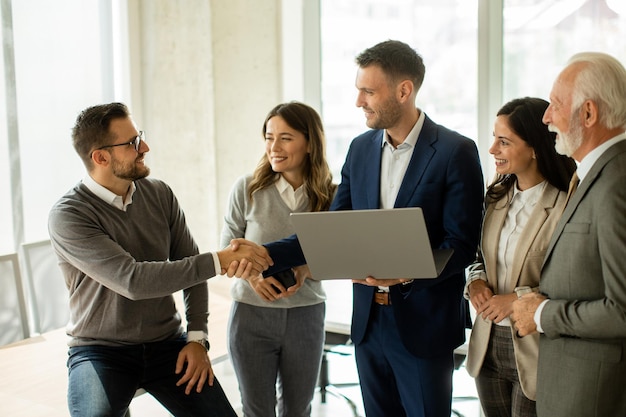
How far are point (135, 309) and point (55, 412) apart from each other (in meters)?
0.43

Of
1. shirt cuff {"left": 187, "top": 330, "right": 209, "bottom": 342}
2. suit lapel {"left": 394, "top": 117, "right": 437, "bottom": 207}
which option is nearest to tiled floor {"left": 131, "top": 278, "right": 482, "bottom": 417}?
shirt cuff {"left": 187, "top": 330, "right": 209, "bottom": 342}

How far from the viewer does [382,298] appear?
223 centimetres

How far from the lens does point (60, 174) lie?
484cm

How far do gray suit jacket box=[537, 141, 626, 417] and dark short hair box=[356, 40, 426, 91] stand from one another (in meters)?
0.71

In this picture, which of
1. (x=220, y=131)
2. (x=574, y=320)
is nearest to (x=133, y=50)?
(x=220, y=131)

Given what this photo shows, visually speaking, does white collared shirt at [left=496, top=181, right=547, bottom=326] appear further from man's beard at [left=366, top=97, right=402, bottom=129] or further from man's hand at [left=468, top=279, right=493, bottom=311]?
man's beard at [left=366, top=97, right=402, bottom=129]

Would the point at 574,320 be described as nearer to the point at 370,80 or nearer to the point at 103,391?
the point at 370,80

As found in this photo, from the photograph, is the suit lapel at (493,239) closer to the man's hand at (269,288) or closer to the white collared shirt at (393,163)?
the white collared shirt at (393,163)

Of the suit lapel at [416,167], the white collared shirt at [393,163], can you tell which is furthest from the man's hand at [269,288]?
the suit lapel at [416,167]

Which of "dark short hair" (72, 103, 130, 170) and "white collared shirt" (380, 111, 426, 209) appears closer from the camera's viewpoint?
"white collared shirt" (380, 111, 426, 209)

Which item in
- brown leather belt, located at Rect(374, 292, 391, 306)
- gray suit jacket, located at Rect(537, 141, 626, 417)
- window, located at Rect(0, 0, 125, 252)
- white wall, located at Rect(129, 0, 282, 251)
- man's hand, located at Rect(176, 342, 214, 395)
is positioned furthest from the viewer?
white wall, located at Rect(129, 0, 282, 251)

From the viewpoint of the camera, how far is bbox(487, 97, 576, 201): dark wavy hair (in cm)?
209

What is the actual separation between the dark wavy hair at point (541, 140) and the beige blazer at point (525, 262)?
0.04 meters

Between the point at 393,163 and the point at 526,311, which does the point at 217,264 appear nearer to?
the point at 393,163
